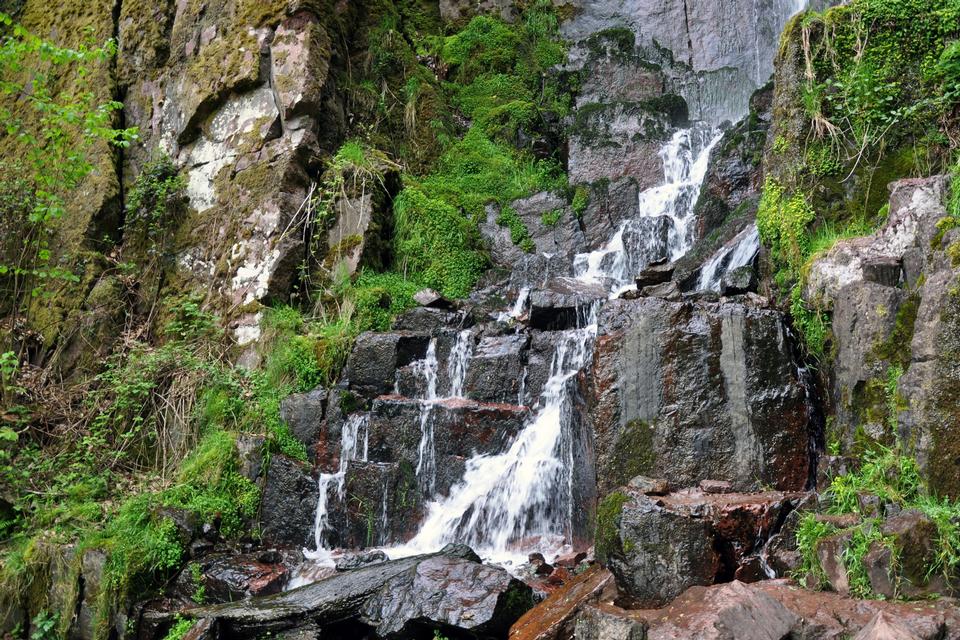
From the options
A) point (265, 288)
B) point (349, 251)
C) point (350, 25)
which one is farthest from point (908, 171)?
point (350, 25)

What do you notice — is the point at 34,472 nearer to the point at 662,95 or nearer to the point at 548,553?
the point at 548,553

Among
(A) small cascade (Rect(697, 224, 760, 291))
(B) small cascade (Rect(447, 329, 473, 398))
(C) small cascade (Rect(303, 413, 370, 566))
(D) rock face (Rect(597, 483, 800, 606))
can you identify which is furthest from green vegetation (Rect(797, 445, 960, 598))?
(C) small cascade (Rect(303, 413, 370, 566))

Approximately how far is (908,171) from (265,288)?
7.29 meters

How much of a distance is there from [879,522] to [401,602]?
Answer: 3207 millimetres

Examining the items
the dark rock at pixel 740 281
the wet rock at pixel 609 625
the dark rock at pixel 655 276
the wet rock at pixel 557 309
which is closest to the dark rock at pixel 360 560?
the wet rock at pixel 609 625

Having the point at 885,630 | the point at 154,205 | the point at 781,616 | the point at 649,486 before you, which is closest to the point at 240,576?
the point at 649,486

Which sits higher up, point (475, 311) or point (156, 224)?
point (156, 224)

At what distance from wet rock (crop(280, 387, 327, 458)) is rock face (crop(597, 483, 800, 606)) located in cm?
391

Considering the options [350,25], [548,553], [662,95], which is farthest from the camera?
[662,95]

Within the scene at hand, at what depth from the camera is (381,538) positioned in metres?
7.35

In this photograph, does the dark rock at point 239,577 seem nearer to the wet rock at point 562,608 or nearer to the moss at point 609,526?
the wet rock at point 562,608

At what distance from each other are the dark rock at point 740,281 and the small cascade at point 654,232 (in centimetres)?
205

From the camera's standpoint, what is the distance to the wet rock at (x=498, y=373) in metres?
7.93

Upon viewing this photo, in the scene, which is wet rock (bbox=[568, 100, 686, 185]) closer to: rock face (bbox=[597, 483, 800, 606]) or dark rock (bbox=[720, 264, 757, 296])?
dark rock (bbox=[720, 264, 757, 296])
